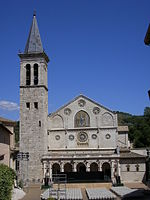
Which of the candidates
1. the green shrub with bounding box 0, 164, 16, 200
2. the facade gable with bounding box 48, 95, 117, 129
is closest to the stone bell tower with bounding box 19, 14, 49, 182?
the facade gable with bounding box 48, 95, 117, 129

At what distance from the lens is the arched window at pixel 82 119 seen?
175ft

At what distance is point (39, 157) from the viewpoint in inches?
1935

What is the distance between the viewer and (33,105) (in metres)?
51.5

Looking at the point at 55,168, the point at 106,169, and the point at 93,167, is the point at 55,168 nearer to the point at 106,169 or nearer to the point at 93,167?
the point at 93,167

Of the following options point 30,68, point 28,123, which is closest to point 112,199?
point 28,123

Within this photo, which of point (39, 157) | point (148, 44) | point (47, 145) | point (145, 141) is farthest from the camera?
point (145, 141)

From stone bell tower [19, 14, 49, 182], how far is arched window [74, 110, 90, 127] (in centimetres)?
525

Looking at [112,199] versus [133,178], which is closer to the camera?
[112,199]

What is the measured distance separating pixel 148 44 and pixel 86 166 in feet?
111

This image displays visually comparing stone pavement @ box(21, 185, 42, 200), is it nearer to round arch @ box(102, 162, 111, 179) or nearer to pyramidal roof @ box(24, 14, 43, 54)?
round arch @ box(102, 162, 111, 179)

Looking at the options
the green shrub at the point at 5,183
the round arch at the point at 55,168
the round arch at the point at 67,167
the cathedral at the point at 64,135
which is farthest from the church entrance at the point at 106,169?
the green shrub at the point at 5,183

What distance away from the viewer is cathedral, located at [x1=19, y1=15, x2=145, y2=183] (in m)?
49.5

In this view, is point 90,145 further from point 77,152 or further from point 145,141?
point 145,141

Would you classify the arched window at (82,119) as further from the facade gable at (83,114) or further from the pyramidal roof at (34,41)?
the pyramidal roof at (34,41)
